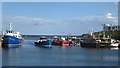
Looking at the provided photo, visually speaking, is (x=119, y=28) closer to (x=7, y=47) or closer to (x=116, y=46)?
(x=116, y=46)

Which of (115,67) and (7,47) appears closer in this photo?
(115,67)

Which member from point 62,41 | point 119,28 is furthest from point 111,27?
point 62,41

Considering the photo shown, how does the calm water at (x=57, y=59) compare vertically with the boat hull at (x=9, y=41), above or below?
below

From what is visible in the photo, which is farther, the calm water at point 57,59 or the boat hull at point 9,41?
the boat hull at point 9,41

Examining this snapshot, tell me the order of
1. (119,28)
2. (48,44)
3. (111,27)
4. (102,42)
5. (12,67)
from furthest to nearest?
1. (111,27)
2. (119,28)
3. (102,42)
4. (48,44)
5. (12,67)

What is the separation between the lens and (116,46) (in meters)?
86.4

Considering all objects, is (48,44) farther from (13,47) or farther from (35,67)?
(35,67)

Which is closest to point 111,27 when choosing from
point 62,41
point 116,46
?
point 62,41

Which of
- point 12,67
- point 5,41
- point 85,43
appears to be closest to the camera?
point 12,67

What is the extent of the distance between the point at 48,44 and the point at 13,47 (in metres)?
8.18

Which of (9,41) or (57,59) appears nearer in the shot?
(57,59)

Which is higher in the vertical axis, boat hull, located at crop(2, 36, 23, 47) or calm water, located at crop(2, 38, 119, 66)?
boat hull, located at crop(2, 36, 23, 47)

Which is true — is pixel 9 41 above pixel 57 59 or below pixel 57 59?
above

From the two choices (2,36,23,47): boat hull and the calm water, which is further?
(2,36,23,47): boat hull
